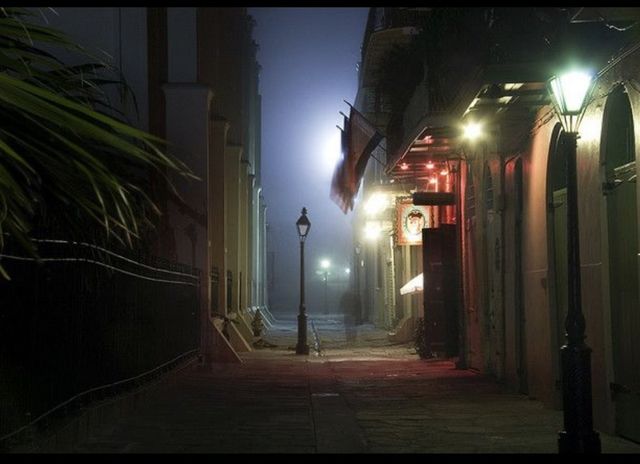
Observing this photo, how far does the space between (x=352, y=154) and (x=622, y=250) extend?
1292cm

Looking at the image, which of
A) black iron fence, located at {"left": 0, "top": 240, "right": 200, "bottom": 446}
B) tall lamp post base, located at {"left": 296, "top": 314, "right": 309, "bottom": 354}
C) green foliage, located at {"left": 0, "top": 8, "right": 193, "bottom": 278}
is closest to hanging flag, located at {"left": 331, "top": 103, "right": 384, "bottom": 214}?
tall lamp post base, located at {"left": 296, "top": 314, "right": 309, "bottom": 354}

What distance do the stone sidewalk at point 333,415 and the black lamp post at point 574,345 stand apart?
0.57 meters

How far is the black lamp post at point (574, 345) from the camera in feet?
27.1

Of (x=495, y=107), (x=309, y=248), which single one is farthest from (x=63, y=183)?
(x=309, y=248)

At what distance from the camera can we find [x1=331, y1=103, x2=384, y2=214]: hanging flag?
21.3 meters

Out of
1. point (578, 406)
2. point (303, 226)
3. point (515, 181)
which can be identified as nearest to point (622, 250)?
point (578, 406)

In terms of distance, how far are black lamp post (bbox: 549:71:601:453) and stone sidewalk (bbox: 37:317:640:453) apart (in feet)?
1.86

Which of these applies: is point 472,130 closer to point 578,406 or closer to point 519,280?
point 519,280

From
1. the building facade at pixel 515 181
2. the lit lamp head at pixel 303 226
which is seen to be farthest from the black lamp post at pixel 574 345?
the lit lamp head at pixel 303 226

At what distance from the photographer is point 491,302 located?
16.4 metres

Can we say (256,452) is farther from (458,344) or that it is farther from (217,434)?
(458,344)

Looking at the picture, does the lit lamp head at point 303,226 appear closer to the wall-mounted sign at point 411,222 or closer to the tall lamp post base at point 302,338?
the tall lamp post base at point 302,338

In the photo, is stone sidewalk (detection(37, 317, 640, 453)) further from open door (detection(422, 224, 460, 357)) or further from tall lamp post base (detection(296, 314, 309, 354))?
tall lamp post base (detection(296, 314, 309, 354))

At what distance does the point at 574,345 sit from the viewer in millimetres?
8453
